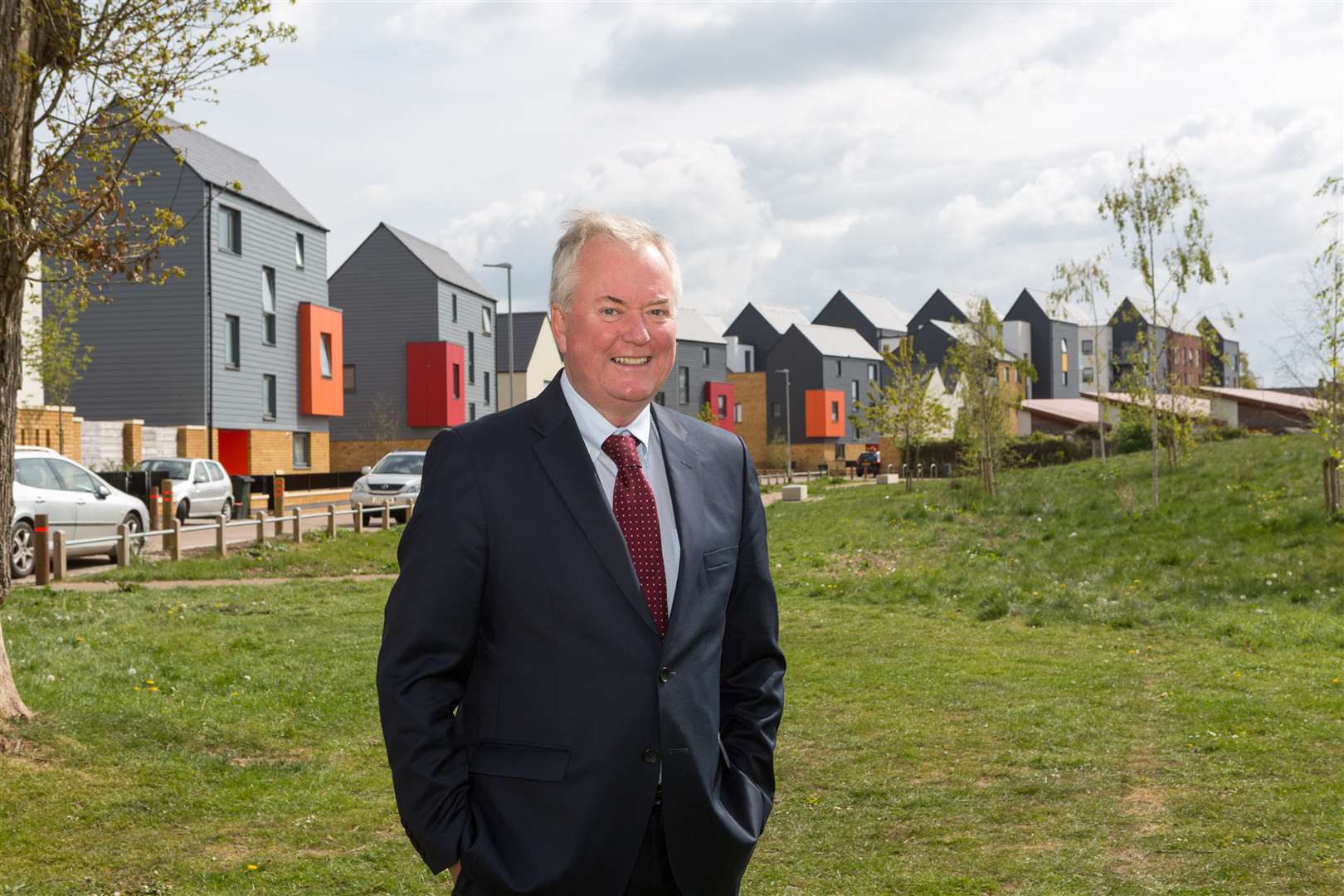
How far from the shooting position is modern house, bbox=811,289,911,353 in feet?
303

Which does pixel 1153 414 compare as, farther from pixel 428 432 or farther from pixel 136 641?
pixel 428 432

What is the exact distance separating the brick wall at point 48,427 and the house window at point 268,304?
13.2 m

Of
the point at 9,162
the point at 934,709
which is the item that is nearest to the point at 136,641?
the point at 9,162

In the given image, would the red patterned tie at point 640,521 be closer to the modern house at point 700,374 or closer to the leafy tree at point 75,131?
the leafy tree at point 75,131

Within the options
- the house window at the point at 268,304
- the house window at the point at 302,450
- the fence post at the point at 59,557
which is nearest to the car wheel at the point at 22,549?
the fence post at the point at 59,557

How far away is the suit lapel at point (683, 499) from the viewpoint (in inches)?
114

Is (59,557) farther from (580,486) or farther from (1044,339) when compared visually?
(1044,339)

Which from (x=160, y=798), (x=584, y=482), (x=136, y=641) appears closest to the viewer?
(x=584, y=482)

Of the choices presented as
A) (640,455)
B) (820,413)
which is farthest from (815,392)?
(640,455)

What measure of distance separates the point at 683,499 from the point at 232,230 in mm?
41983

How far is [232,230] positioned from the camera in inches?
1638

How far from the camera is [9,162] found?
8.65 metres

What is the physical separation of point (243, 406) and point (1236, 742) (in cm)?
3862

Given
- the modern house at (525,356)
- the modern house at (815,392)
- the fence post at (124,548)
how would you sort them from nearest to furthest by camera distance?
the fence post at (124,548) < the modern house at (525,356) < the modern house at (815,392)
